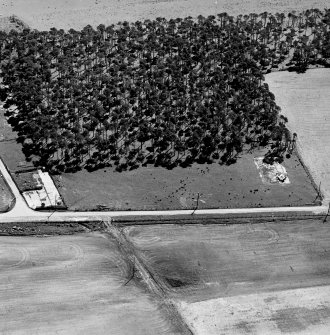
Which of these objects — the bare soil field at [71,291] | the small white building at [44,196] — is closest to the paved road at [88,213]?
the small white building at [44,196]

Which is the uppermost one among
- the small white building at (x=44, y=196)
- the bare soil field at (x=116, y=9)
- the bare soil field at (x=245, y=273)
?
the bare soil field at (x=116, y=9)

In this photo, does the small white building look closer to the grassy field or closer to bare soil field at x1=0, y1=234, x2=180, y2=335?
the grassy field

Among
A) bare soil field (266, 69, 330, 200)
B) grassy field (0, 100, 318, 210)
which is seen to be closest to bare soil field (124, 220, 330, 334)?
grassy field (0, 100, 318, 210)

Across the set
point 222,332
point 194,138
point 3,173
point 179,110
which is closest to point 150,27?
point 179,110

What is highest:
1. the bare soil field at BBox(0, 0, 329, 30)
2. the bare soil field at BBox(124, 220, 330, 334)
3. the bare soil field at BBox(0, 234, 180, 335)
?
the bare soil field at BBox(0, 0, 329, 30)

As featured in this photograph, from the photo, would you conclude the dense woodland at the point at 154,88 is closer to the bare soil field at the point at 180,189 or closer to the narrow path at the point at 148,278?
the bare soil field at the point at 180,189

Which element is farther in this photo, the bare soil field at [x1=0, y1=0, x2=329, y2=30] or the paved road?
the bare soil field at [x1=0, y1=0, x2=329, y2=30]
